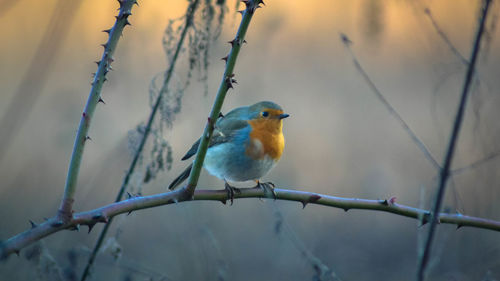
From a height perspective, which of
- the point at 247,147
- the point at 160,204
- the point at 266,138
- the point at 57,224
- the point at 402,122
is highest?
the point at 402,122

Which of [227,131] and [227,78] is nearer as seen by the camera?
[227,78]

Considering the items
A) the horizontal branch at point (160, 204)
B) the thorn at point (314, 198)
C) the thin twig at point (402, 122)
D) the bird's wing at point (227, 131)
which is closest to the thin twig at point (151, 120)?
the horizontal branch at point (160, 204)

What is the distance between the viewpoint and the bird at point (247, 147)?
3.59m

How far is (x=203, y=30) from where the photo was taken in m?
2.38

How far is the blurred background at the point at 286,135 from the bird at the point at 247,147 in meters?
0.27

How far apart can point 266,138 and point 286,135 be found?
3.69 m

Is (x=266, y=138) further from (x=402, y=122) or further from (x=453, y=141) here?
(x=453, y=141)

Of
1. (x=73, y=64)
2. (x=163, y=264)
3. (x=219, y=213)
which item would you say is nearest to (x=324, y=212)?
(x=219, y=213)

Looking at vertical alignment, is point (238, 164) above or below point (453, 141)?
below

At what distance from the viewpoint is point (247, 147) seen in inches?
143

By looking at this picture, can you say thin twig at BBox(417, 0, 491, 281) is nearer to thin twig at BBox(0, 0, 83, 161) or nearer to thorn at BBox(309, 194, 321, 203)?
thorn at BBox(309, 194, 321, 203)

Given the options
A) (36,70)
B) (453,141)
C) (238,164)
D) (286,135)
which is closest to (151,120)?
(36,70)

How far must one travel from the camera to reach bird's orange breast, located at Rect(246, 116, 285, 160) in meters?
3.61

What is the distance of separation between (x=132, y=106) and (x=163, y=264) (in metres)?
2.01
